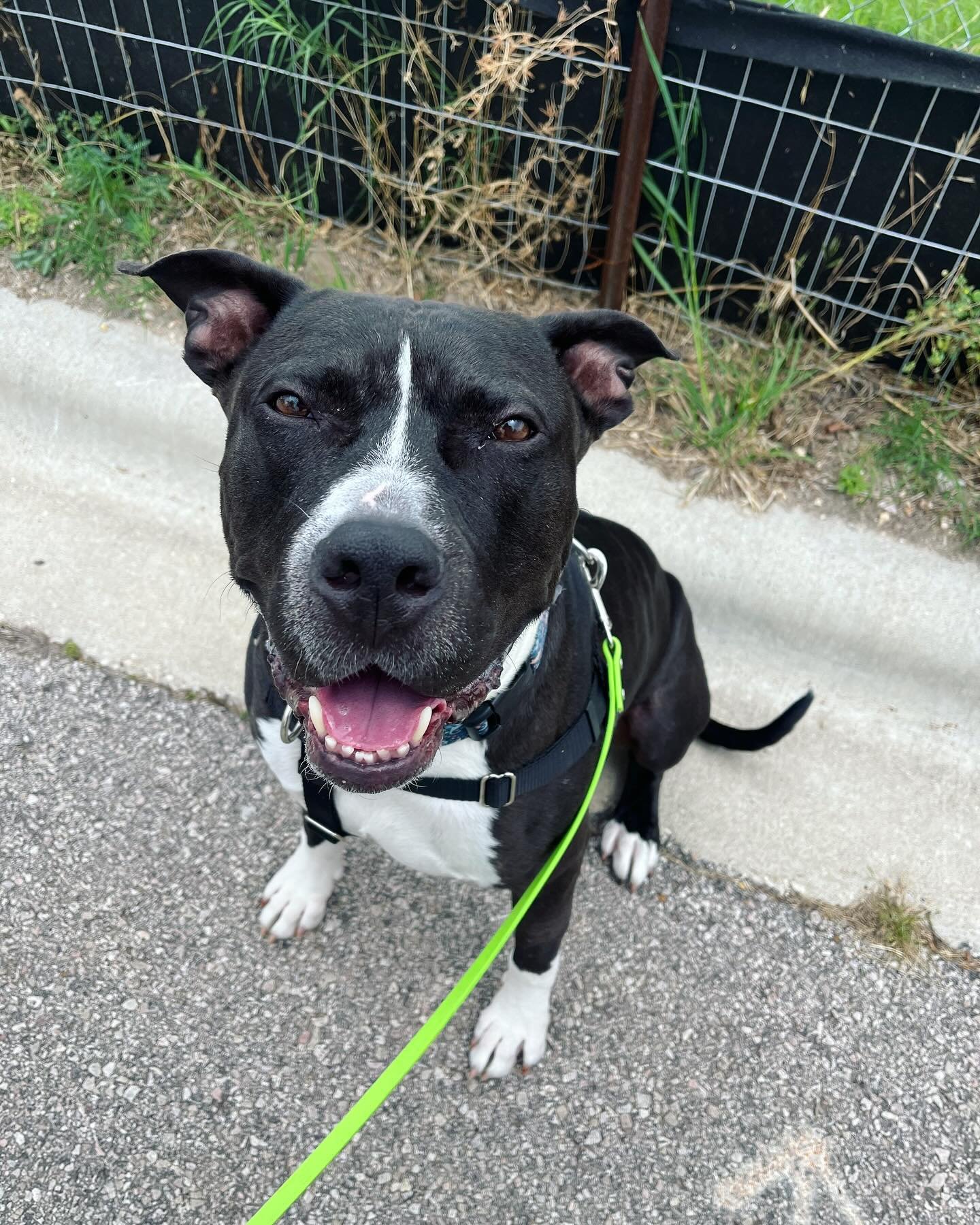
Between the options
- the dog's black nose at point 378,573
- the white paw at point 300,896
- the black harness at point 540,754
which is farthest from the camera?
the white paw at point 300,896

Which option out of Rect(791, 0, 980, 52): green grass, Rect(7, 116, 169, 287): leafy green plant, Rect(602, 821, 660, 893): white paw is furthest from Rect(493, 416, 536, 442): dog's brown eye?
Rect(7, 116, 169, 287): leafy green plant

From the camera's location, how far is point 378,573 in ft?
5.52

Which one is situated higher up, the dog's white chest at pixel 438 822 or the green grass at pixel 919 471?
the dog's white chest at pixel 438 822

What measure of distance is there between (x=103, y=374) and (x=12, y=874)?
90.3 inches

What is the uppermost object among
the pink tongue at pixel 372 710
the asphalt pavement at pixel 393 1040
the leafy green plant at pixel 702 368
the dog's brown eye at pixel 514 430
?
the dog's brown eye at pixel 514 430

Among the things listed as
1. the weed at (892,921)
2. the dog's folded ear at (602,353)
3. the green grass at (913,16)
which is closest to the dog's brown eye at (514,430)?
the dog's folded ear at (602,353)

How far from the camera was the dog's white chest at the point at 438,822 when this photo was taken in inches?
89.8

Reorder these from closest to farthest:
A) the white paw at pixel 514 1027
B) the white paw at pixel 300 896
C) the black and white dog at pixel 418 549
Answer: the black and white dog at pixel 418 549, the white paw at pixel 514 1027, the white paw at pixel 300 896

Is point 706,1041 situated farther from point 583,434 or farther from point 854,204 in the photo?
point 854,204

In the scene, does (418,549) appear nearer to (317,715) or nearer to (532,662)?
(317,715)

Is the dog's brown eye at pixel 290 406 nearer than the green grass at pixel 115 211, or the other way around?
the dog's brown eye at pixel 290 406

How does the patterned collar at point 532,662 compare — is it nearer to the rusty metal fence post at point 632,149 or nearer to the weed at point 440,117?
the rusty metal fence post at point 632,149

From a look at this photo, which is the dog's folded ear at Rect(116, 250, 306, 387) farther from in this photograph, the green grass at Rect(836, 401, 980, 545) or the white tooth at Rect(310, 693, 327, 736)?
the green grass at Rect(836, 401, 980, 545)

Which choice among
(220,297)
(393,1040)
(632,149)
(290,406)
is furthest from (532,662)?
(632,149)
